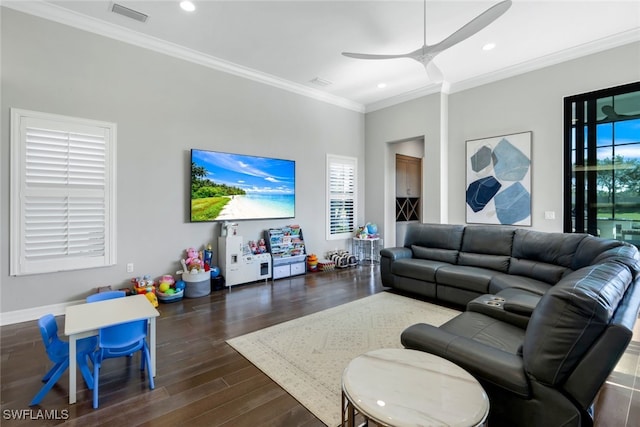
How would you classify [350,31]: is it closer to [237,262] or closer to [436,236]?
[436,236]

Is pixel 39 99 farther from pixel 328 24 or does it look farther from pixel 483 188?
pixel 483 188

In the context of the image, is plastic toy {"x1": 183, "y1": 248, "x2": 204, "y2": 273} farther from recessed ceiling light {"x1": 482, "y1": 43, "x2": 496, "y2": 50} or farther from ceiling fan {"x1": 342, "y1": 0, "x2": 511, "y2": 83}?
recessed ceiling light {"x1": 482, "y1": 43, "x2": 496, "y2": 50}

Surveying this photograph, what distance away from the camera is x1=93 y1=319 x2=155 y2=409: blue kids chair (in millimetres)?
1989

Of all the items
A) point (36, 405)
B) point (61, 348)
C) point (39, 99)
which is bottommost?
point (36, 405)

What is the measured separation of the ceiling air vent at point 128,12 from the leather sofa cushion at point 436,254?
4858 mm

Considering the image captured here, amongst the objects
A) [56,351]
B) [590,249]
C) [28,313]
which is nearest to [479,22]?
[590,249]

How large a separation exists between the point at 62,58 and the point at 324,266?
4.89 meters

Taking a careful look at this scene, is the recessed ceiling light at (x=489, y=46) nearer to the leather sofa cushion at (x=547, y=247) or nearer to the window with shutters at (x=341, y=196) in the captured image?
the leather sofa cushion at (x=547, y=247)

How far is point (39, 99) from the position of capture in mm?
3414

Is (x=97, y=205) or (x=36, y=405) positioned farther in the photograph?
(x=97, y=205)

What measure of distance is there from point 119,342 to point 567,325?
2.57 metres

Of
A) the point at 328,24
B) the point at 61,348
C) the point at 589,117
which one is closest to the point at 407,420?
Answer: the point at 61,348

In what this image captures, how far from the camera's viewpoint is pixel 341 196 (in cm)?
664

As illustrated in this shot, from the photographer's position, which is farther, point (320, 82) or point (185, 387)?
point (320, 82)
